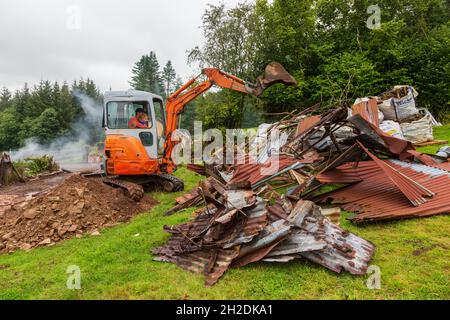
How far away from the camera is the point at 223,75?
861cm

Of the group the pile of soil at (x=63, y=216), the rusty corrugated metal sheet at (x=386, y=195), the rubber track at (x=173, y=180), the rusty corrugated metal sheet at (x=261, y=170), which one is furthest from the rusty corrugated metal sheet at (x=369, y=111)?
the pile of soil at (x=63, y=216)

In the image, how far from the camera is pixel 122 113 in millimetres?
8734

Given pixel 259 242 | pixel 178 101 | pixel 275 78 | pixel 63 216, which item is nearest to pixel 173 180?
pixel 178 101

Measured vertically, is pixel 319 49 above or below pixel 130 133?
above

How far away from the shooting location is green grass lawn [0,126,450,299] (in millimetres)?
3461

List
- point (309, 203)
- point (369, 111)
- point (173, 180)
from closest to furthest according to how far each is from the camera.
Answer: point (309, 203) → point (369, 111) → point (173, 180)

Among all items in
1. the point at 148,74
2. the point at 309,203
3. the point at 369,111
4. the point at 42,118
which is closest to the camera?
the point at 309,203

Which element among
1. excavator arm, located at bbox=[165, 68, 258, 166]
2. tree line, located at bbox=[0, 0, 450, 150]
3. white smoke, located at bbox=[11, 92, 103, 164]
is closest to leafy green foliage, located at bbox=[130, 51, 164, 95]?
white smoke, located at bbox=[11, 92, 103, 164]

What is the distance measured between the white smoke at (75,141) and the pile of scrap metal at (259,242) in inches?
1248

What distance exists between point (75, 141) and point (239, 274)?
1873 inches

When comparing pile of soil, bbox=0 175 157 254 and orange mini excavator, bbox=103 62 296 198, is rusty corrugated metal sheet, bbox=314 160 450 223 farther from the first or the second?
pile of soil, bbox=0 175 157 254

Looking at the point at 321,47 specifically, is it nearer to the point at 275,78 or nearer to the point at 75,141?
the point at 275,78

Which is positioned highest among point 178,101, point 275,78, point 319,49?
point 319,49
